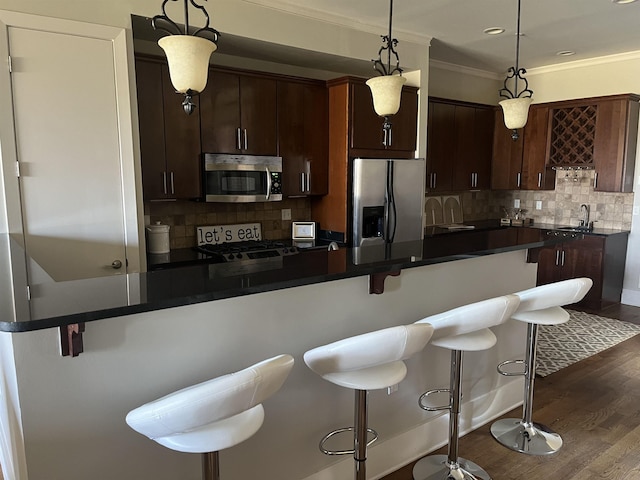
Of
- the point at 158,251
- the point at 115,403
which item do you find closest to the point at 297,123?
the point at 158,251

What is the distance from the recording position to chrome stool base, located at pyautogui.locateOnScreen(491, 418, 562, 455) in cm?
267

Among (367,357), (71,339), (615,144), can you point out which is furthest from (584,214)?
(71,339)

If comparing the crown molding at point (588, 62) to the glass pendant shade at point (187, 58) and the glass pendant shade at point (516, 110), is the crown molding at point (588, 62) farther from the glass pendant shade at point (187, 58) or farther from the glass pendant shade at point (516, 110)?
the glass pendant shade at point (187, 58)

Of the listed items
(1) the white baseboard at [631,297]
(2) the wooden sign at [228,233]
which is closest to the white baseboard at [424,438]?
(2) the wooden sign at [228,233]

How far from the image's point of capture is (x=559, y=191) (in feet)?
20.1

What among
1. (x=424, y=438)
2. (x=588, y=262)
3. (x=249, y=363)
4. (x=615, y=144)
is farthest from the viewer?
(x=588, y=262)

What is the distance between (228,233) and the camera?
14.7 ft

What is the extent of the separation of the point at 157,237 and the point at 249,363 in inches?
86.2

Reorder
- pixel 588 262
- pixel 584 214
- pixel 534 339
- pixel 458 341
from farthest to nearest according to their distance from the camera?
pixel 584 214
pixel 588 262
pixel 534 339
pixel 458 341

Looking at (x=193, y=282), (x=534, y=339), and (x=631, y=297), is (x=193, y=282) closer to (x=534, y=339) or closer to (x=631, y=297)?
(x=534, y=339)

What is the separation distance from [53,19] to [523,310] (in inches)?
122

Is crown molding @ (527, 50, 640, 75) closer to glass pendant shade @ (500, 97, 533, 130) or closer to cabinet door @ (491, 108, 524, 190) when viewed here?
cabinet door @ (491, 108, 524, 190)

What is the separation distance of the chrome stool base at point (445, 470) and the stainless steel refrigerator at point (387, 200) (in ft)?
6.92

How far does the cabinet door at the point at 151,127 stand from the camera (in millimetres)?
3549
